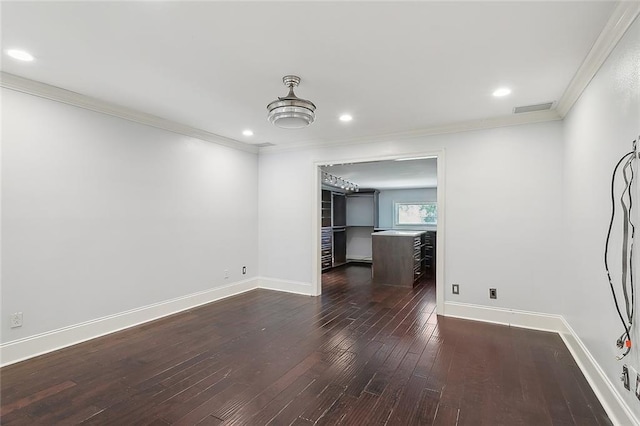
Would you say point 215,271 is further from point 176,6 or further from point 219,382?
point 176,6

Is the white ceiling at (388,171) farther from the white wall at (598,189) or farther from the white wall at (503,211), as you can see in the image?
the white wall at (598,189)

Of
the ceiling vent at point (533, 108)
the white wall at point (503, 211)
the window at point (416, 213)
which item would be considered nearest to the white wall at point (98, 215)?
the white wall at point (503, 211)

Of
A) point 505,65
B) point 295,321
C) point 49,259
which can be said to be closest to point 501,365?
point 295,321

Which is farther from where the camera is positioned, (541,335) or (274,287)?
(274,287)

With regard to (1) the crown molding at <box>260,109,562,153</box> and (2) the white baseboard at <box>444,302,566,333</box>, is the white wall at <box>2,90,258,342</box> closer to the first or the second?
(1) the crown molding at <box>260,109,562,153</box>

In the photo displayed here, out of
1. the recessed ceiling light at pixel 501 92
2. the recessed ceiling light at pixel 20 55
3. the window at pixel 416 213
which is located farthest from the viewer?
the window at pixel 416 213

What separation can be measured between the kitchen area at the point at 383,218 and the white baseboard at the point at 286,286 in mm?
1776

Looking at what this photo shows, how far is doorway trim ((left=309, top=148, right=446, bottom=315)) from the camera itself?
4.02 m

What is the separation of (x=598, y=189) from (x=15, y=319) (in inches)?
191

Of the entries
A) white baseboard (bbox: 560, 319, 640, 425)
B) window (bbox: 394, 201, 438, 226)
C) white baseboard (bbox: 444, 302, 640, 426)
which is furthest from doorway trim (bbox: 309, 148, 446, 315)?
window (bbox: 394, 201, 438, 226)

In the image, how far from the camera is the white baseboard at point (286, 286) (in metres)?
5.00

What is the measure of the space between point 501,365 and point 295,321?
85.1 inches

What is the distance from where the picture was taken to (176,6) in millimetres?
1738

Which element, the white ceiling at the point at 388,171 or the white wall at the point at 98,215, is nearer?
the white wall at the point at 98,215
